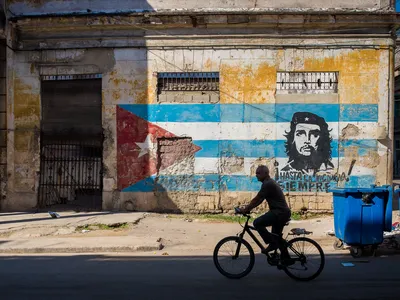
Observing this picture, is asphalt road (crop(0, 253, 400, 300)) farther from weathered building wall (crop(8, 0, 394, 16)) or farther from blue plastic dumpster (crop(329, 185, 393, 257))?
weathered building wall (crop(8, 0, 394, 16))

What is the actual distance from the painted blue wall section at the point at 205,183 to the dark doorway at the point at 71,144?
1310mm

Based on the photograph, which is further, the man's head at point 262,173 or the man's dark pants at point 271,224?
the man's head at point 262,173

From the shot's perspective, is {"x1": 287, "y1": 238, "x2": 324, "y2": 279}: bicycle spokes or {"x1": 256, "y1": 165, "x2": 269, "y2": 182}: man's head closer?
{"x1": 287, "y1": 238, "x2": 324, "y2": 279}: bicycle spokes

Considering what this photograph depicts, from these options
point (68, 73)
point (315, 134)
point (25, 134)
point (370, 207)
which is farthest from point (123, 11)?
point (370, 207)

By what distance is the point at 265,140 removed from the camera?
12.4 meters

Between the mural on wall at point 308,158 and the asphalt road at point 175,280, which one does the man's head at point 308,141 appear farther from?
the asphalt road at point 175,280

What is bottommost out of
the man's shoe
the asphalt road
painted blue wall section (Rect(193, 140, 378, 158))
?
the asphalt road

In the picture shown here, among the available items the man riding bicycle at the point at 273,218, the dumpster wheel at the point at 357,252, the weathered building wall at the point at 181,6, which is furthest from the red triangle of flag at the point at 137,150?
the man riding bicycle at the point at 273,218

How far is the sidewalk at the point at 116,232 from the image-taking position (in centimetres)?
858

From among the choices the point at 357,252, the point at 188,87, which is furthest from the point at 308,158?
the point at 357,252

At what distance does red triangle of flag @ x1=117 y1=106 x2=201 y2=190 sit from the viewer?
12.6m

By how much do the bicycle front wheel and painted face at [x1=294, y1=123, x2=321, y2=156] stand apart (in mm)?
6607

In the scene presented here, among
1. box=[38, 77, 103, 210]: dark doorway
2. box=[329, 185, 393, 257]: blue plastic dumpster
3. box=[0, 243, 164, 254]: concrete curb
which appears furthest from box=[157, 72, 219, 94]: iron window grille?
box=[329, 185, 393, 257]: blue plastic dumpster

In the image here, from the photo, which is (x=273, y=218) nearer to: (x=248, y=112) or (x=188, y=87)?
(x=248, y=112)
